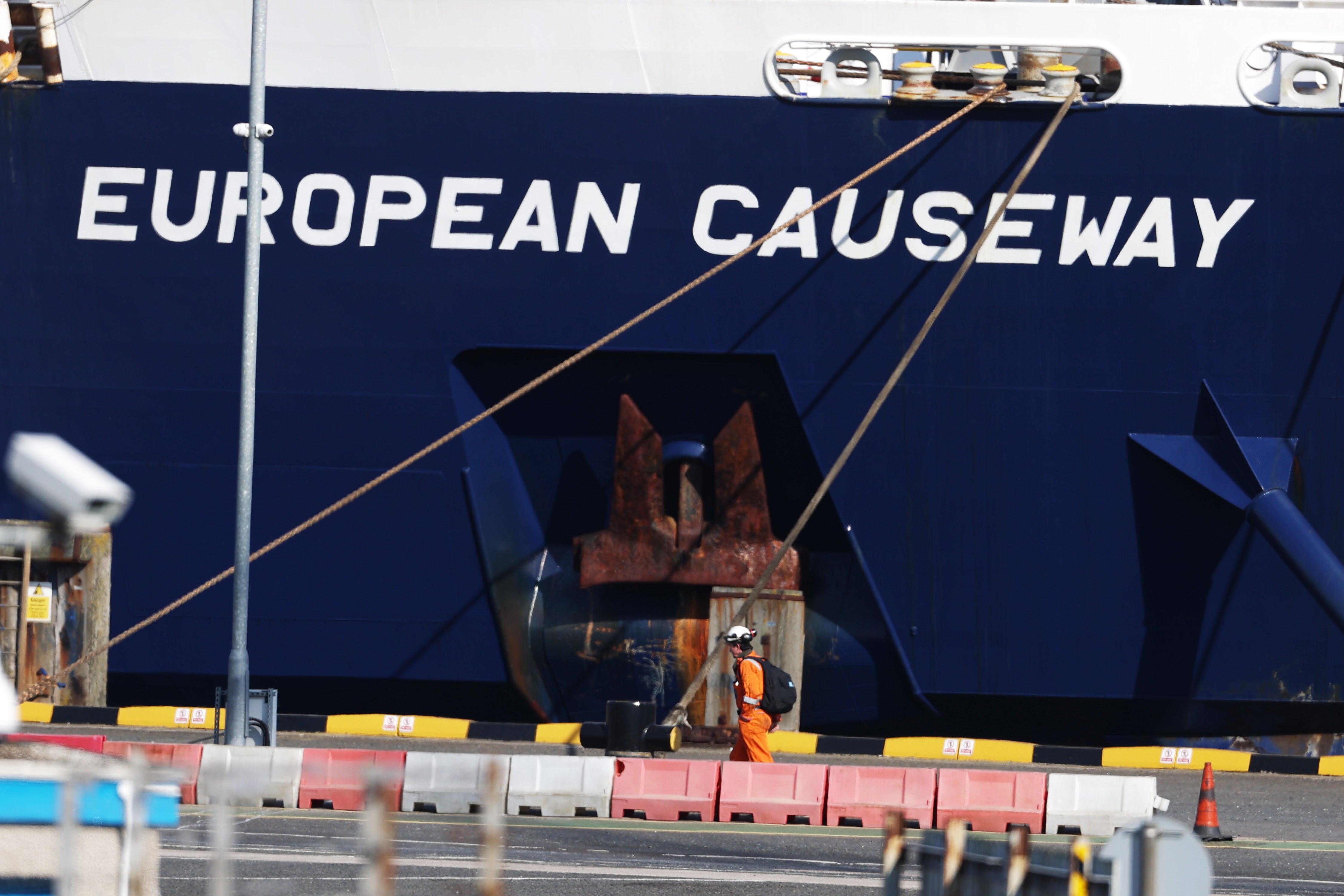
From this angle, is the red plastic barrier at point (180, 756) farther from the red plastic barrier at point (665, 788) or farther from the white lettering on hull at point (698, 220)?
the white lettering on hull at point (698, 220)

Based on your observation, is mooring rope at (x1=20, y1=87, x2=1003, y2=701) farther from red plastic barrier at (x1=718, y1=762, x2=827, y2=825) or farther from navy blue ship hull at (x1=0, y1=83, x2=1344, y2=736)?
red plastic barrier at (x1=718, y1=762, x2=827, y2=825)

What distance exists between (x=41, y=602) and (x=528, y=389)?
17.5 feet

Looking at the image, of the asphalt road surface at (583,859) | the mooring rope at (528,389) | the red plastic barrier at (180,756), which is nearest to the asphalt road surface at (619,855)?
the asphalt road surface at (583,859)

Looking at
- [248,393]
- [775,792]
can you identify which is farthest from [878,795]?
[248,393]

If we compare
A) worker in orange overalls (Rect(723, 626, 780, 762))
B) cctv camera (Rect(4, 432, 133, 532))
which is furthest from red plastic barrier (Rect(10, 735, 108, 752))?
cctv camera (Rect(4, 432, 133, 532))

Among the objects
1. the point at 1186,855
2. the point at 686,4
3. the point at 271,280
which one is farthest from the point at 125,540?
the point at 1186,855

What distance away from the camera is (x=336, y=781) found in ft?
37.6

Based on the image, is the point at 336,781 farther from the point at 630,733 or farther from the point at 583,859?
the point at 583,859

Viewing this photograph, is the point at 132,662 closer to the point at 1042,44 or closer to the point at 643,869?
Result: the point at 643,869

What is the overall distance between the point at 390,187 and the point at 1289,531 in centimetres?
849

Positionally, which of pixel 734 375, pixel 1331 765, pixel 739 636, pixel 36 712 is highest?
pixel 734 375

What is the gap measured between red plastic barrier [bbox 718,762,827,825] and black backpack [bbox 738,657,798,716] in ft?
3.03

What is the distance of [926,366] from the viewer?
14.4m

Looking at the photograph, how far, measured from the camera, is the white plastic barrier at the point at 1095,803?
436 inches
